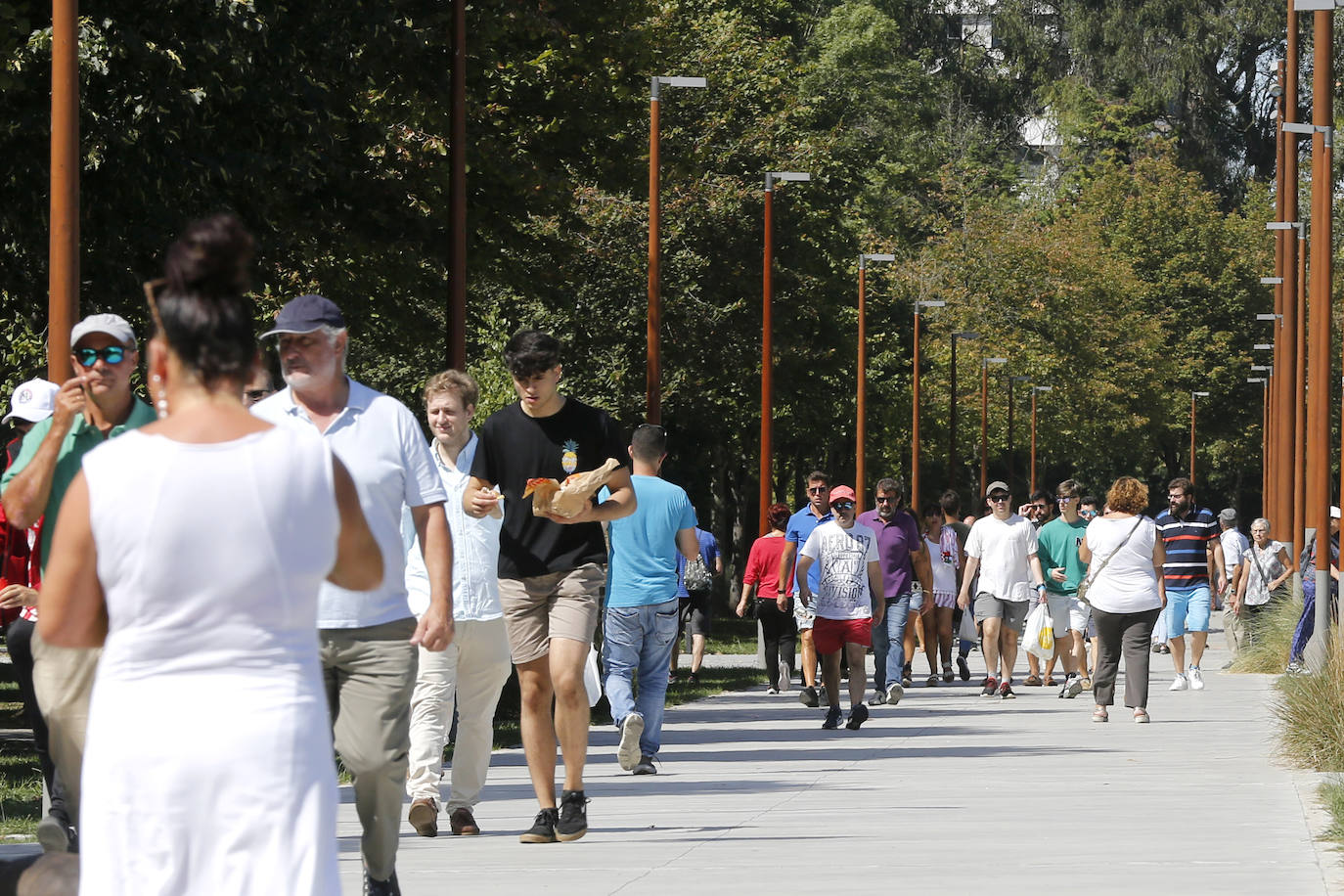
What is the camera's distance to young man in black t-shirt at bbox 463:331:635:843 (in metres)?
9.84

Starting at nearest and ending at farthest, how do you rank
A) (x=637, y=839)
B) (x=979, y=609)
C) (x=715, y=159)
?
(x=637, y=839) < (x=979, y=609) < (x=715, y=159)

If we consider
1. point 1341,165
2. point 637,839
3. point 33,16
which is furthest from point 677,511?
point 1341,165

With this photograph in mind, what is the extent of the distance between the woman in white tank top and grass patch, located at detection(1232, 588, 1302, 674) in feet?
69.6

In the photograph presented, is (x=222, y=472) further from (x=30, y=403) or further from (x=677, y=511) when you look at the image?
(x=677, y=511)

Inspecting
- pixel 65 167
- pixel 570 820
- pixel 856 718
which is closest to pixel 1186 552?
pixel 856 718

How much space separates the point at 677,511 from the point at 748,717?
5.90 m

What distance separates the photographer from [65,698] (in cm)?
762

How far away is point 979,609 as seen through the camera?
20.9m

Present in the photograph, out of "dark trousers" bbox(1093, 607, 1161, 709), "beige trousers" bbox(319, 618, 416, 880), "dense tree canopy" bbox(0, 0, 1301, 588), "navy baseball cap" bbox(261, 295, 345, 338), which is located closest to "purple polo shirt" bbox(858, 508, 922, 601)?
"dark trousers" bbox(1093, 607, 1161, 709)

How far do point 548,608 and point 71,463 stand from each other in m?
2.66

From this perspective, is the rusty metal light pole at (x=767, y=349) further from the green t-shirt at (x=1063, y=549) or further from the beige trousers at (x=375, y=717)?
the beige trousers at (x=375, y=717)

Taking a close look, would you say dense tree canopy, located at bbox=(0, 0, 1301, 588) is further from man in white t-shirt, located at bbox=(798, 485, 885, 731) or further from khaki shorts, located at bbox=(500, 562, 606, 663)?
khaki shorts, located at bbox=(500, 562, 606, 663)

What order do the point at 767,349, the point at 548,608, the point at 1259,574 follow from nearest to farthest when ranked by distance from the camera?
the point at 548,608 < the point at 1259,574 < the point at 767,349

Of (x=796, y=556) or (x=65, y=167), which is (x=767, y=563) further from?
(x=65, y=167)
